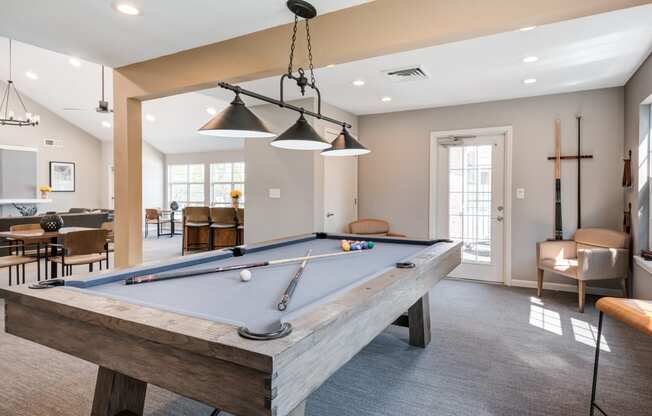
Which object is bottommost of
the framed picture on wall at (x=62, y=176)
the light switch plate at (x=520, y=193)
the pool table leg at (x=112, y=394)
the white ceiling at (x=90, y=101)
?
the pool table leg at (x=112, y=394)

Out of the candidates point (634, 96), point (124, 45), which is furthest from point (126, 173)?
point (634, 96)

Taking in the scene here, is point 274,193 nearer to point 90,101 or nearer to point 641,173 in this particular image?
point 641,173

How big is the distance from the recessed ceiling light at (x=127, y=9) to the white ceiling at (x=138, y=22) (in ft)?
0.12

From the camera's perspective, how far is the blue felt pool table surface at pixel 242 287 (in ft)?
4.49

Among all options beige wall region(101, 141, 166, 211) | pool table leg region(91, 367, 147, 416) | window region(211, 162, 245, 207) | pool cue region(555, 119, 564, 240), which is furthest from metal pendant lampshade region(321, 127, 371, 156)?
beige wall region(101, 141, 166, 211)

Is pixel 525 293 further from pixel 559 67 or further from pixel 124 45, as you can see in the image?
pixel 124 45

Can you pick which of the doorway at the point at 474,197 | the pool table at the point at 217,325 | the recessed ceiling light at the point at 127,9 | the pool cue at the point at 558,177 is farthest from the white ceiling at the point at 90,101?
the pool table at the point at 217,325

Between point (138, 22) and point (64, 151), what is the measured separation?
991cm

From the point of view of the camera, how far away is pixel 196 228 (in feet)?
23.5

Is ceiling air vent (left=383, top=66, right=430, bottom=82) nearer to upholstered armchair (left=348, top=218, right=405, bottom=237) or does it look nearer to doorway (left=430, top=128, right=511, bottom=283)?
doorway (left=430, top=128, right=511, bottom=283)

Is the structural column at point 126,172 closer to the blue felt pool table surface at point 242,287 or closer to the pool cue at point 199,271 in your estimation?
the blue felt pool table surface at point 242,287

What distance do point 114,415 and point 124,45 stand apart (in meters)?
2.84

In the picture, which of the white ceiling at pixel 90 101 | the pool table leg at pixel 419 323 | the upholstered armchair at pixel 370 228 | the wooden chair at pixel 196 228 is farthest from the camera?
the white ceiling at pixel 90 101

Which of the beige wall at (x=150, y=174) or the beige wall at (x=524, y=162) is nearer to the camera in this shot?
the beige wall at (x=524, y=162)
